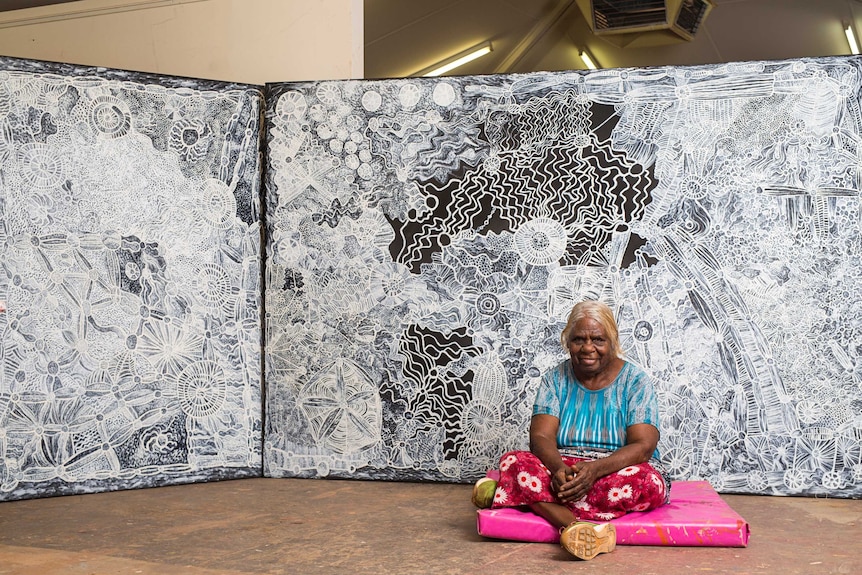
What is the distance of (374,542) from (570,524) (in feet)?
2.59

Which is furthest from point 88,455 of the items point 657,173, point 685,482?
point 657,173

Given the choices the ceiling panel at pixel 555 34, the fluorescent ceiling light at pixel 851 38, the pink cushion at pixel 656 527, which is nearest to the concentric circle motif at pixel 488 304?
the pink cushion at pixel 656 527

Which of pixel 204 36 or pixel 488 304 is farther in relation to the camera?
pixel 204 36

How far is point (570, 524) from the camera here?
3502 millimetres

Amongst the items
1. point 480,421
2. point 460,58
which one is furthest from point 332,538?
point 460,58

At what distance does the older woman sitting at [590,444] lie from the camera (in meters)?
3.62

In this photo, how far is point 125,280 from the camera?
4758mm

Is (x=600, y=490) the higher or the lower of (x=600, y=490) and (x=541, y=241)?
the lower

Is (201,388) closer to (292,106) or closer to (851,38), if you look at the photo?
(292,106)

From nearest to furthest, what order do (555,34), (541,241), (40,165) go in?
(40,165) < (541,241) < (555,34)

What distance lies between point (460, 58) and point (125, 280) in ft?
15.2

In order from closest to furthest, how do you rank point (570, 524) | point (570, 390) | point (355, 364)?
point (570, 524)
point (570, 390)
point (355, 364)

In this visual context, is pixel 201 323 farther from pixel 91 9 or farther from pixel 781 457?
pixel 781 457

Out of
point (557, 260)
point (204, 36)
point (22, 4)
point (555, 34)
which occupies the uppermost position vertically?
point (555, 34)
